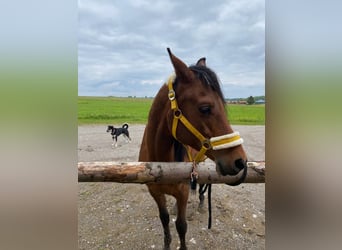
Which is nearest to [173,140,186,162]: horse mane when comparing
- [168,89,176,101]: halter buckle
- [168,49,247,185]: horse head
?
[168,49,247,185]: horse head

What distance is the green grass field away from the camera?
0.68 m

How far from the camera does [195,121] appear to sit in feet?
4.29

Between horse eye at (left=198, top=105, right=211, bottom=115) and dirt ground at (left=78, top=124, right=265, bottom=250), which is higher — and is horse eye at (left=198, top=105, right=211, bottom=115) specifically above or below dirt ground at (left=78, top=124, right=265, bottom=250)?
above

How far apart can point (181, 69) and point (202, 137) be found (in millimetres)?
394

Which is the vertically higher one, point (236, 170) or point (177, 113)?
point (177, 113)

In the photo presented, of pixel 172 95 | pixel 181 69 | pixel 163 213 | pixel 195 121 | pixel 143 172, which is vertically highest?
pixel 181 69

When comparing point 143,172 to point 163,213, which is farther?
point 163,213

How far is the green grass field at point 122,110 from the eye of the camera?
681 millimetres

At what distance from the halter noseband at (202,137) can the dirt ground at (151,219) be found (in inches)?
30.9

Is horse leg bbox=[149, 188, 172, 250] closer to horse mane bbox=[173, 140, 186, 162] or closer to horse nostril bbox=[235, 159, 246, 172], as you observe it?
horse mane bbox=[173, 140, 186, 162]

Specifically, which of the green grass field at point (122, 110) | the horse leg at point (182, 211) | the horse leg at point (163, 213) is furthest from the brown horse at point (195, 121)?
the horse leg at point (163, 213)

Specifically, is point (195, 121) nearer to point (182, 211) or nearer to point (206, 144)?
point (206, 144)

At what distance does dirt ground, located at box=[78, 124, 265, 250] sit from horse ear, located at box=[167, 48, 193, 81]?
87 cm

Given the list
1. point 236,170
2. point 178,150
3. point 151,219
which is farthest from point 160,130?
point 151,219
